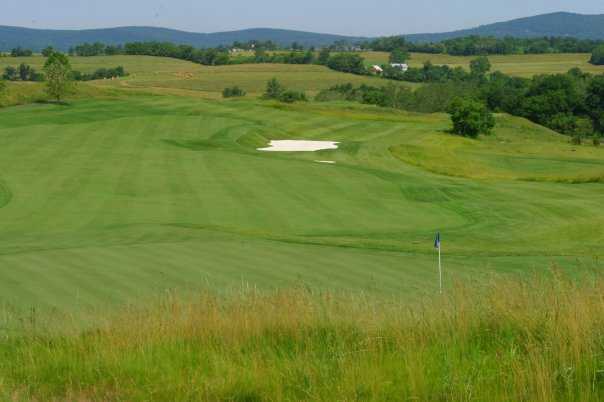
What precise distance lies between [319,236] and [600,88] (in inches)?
3524

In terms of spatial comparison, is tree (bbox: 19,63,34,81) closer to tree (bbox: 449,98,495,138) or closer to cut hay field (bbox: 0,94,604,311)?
cut hay field (bbox: 0,94,604,311)

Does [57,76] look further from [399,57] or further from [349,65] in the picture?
[399,57]

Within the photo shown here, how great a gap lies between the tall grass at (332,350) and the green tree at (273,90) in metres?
95.9

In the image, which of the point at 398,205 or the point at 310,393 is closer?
the point at 310,393

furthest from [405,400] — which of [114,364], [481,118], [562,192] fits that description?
[481,118]

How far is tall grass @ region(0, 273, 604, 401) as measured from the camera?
17.0 ft

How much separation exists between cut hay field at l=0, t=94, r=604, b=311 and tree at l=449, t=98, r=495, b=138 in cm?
497

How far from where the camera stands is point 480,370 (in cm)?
533

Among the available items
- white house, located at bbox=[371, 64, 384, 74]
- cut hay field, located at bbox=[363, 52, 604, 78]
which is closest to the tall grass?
cut hay field, located at bbox=[363, 52, 604, 78]

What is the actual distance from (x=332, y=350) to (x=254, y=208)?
66.0 feet

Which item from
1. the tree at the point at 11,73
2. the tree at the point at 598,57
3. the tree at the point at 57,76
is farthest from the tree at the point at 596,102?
the tree at the point at 11,73

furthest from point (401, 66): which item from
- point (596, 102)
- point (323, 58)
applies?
point (596, 102)

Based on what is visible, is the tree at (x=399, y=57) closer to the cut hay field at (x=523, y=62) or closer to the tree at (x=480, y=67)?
the cut hay field at (x=523, y=62)

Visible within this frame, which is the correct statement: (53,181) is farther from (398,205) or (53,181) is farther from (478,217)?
(478,217)
